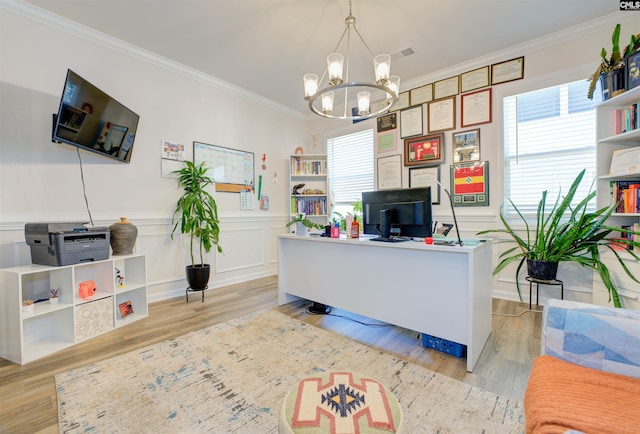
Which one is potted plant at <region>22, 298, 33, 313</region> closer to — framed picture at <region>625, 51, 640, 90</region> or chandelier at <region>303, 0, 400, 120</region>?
chandelier at <region>303, 0, 400, 120</region>

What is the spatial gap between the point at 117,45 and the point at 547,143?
4817 millimetres

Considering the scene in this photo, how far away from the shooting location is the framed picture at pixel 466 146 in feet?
11.0

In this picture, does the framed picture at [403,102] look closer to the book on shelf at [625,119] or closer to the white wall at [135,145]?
the white wall at [135,145]

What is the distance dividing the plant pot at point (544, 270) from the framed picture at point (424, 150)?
1.64m

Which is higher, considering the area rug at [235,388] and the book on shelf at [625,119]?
the book on shelf at [625,119]

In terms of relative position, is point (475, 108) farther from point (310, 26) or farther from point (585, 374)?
point (585, 374)

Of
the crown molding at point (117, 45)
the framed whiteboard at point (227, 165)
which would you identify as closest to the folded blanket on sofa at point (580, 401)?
the framed whiteboard at point (227, 165)

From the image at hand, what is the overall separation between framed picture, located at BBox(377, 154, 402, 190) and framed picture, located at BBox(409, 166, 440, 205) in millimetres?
192

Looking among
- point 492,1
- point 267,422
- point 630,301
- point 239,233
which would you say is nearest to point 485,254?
point 630,301

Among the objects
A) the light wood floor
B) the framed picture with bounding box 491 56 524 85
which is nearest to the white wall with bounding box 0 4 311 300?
the light wood floor

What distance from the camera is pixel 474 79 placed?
338 cm

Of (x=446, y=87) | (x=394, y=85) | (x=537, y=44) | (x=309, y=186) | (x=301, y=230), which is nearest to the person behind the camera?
(x=394, y=85)

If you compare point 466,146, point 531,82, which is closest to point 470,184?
point 466,146

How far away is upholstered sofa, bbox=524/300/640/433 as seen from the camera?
779 mm
